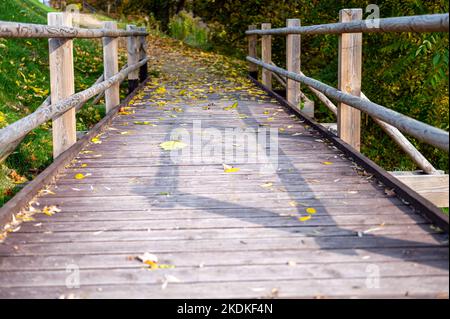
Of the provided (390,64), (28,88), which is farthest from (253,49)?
(28,88)

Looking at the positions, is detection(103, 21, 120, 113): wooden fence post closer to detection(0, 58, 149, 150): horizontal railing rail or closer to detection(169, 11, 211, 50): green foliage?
detection(0, 58, 149, 150): horizontal railing rail

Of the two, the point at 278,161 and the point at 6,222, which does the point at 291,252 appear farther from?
the point at 278,161

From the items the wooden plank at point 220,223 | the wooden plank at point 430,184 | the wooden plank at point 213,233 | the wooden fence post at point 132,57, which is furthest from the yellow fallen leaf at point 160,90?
the wooden plank at point 213,233

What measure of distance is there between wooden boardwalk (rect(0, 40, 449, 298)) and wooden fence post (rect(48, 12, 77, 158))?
0.24 m

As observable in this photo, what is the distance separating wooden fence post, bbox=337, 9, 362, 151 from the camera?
17.8 feet

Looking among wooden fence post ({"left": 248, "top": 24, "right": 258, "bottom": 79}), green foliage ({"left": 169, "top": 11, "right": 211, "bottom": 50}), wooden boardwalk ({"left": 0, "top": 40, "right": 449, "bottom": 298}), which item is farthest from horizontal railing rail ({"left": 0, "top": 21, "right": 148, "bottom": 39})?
green foliage ({"left": 169, "top": 11, "right": 211, "bottom": 50})

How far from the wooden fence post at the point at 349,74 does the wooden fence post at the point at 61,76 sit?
2.19 m

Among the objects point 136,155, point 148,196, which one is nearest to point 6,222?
point 148,196

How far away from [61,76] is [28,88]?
4292 mm

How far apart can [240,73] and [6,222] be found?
10.5 metres

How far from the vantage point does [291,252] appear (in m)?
3.09

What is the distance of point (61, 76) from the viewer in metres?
5.14

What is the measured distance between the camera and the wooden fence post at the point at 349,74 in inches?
214

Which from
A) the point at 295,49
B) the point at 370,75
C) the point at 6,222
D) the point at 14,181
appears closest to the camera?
the point at 6,222
